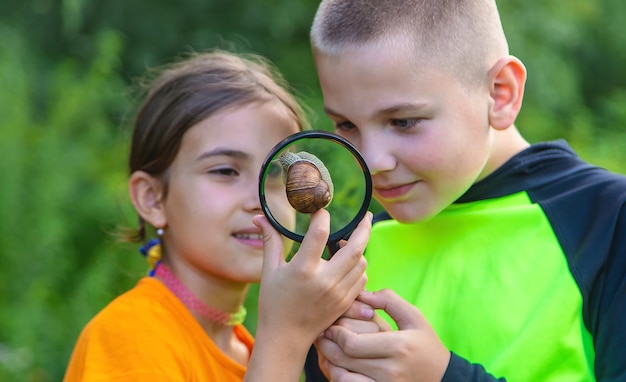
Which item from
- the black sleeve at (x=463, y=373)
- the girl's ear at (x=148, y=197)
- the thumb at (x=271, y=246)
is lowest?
the girl's ear at (x=148, y=197)

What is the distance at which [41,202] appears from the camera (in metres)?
5.06

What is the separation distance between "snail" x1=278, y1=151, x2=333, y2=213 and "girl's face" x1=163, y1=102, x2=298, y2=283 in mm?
695

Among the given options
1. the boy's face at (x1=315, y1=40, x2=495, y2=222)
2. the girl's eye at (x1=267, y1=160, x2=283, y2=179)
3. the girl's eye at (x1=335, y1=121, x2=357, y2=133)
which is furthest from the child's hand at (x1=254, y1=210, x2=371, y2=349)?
the girl's eye at (x1=335, y1=121, x2=357, y2=133)

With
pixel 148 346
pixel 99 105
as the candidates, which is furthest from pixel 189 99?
pixel 99 105

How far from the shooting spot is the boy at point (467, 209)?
236 centimetres

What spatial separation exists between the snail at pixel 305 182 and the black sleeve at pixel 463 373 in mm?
534

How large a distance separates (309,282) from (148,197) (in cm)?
114

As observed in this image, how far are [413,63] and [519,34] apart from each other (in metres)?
3.58

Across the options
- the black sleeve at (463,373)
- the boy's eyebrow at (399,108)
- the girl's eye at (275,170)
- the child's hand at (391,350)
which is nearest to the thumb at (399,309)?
the child's hand at (391,350)

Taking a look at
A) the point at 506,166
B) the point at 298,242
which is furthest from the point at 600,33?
the point at 298,242

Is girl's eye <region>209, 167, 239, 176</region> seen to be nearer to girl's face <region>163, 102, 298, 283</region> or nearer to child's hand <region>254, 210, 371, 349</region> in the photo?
girl's face <region>163, 102, 298, 283</region>

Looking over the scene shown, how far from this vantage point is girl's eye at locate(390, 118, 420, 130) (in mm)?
2504

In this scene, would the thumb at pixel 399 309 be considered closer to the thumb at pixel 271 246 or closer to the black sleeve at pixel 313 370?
the thumb at pixel 271 246

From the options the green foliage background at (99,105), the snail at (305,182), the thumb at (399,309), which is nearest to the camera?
the snail at (305,182)
